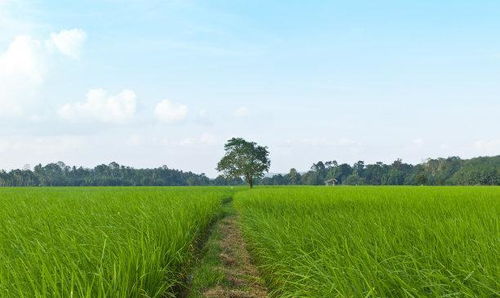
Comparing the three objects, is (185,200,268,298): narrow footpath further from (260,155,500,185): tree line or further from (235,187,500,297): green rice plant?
(260,155,500,185): tree line

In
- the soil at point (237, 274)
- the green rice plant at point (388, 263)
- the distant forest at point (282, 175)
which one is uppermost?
the distant forest at point (282, 175)

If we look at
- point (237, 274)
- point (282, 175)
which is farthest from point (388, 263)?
point (282, 175)

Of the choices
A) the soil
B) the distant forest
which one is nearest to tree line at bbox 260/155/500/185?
the distant forest

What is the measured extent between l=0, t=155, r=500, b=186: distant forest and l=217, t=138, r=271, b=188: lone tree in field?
3155 cm

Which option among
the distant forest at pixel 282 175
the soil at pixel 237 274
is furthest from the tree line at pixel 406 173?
the soil at pixel 237 274

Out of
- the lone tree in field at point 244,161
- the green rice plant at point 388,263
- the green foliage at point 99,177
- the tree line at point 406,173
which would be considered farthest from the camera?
the green foliage at point 99,177

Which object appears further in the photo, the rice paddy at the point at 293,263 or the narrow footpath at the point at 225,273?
the narrow footpath at the point at 225,273

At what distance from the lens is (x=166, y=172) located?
385 ft

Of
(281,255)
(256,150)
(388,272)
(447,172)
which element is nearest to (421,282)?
(388,272)

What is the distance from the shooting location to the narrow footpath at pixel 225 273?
490 cm

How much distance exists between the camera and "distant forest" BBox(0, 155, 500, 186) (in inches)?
3725

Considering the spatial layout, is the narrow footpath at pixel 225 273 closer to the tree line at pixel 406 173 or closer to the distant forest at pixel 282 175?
the tree line at pixel 406 173

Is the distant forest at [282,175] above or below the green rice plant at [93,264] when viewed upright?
above

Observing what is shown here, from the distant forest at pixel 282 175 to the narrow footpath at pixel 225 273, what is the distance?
81.2 metres
